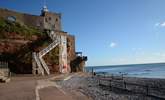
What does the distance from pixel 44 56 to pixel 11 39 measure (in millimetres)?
5649

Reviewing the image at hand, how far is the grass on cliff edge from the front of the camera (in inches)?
1174

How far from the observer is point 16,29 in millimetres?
31047

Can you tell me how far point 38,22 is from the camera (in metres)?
42.3

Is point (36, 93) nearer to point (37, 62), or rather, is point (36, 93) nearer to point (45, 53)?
point (37, 62)

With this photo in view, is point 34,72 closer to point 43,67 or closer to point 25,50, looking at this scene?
point 43,67

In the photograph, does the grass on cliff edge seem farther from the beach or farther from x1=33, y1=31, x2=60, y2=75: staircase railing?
the beach

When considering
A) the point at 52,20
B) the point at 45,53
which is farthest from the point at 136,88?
the point at 52,20

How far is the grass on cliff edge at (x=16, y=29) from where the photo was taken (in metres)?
29.8

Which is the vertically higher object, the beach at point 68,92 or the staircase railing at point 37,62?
the staircase railing at point 37,62

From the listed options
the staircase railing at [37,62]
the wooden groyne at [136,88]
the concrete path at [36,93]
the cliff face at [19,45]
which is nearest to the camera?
the concrete path at [36,93]

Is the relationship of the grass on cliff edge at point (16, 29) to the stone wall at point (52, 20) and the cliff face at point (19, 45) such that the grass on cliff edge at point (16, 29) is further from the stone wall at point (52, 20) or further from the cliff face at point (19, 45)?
the stone wall at point (52, 20)

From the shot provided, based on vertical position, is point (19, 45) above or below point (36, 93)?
above

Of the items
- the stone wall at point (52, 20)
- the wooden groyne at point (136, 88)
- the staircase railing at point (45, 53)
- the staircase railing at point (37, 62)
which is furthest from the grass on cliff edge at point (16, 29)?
the wooden groyne at point (136, 88)


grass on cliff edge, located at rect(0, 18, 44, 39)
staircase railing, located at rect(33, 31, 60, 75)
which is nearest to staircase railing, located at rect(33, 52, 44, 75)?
staircase railing, located at rect(33, 31, 60, 75)
